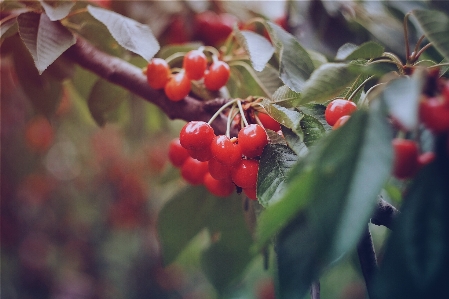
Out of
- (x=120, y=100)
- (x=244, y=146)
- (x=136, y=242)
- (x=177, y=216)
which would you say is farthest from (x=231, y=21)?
(x=136, y=242)

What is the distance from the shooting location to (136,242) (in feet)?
7.65

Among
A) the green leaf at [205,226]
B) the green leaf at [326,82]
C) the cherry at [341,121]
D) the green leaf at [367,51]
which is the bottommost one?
the green leaf at [205,226]

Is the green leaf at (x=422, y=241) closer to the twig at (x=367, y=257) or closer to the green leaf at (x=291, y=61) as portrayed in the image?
the twig at (x=367, y=257)

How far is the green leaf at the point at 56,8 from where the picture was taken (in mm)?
611

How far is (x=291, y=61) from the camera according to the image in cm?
57

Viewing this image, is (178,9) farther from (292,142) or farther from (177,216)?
(292,142)

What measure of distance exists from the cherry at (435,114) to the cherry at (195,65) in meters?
0.40

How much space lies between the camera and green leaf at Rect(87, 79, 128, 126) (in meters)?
0.81

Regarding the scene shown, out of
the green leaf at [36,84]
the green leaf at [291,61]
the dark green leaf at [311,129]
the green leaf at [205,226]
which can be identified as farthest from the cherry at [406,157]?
the green leaf at [36,84]

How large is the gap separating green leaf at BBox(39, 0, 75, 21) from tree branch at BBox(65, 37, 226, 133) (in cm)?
10

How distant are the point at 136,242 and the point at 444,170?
2.20 m

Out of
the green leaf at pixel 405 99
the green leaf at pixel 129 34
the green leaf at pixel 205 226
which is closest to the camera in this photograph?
the green leaf at pixel 405 99

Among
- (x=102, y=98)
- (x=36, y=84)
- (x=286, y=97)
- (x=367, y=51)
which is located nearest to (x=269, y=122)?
(x=286, y=97)

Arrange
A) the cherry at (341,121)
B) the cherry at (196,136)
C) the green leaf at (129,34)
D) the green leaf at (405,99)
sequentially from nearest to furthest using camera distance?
1. the green leaf at (405,99)
2. the cherry at (341,121)
3. the cherry at (196,136)
4. the green leaf at (129,34)
